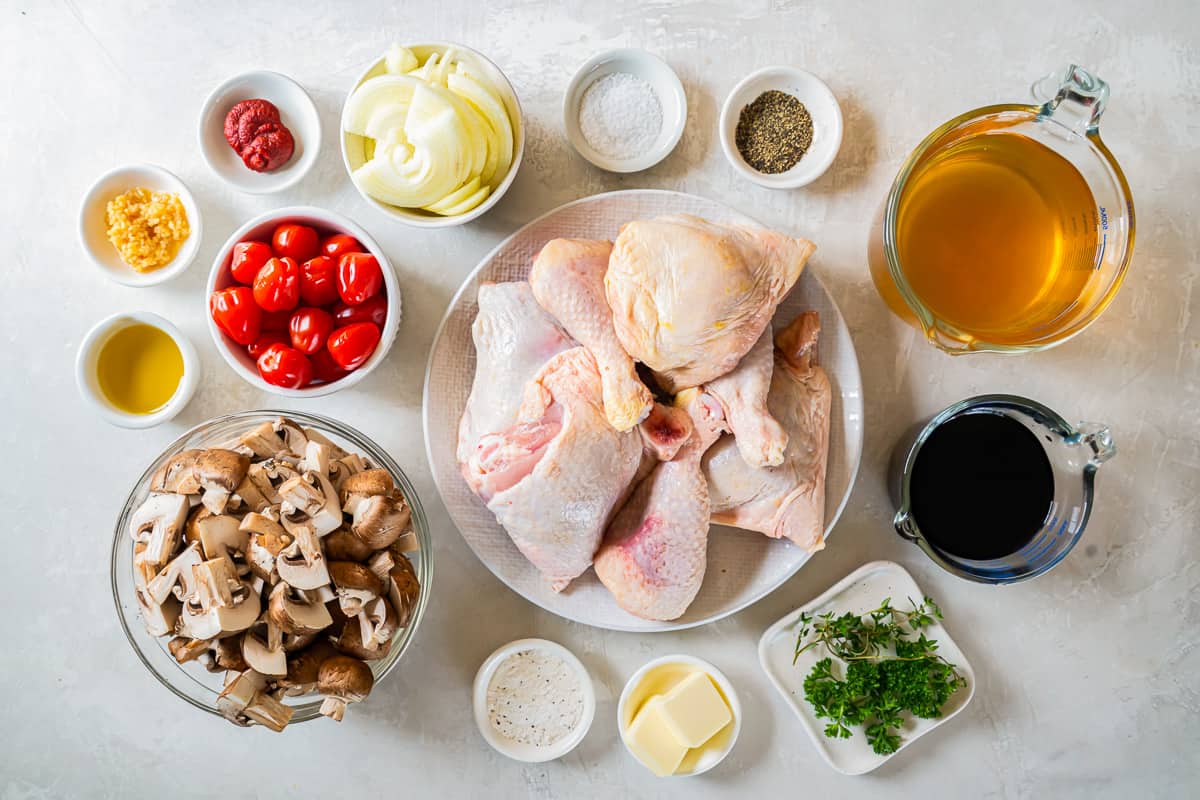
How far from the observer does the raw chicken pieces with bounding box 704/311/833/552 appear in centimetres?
166

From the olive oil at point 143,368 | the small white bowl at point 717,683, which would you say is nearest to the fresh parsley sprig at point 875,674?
the small white bowl at point 717,683

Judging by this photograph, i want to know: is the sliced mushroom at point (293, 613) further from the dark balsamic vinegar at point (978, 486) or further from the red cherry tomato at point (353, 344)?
the dark balsamic vinegar at point (978, 486)

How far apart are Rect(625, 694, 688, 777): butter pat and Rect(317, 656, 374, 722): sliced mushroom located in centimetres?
62

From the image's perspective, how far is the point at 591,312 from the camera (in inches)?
61.4

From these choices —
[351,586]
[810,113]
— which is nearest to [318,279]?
[351,586]

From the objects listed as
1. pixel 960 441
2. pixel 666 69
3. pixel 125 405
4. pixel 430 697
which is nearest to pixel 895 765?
pixel 960 441

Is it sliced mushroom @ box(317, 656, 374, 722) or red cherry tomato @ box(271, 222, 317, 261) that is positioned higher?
red cherry tomato @ box(271, 222, 317, 261)

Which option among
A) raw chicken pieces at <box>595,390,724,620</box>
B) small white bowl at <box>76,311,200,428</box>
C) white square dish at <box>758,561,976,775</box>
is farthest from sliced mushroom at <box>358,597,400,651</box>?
white square dish at <box>758,561,976,775</box>

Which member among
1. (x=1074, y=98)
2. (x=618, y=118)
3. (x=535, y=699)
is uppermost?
(x=618, y=118)

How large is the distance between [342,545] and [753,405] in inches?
31.0

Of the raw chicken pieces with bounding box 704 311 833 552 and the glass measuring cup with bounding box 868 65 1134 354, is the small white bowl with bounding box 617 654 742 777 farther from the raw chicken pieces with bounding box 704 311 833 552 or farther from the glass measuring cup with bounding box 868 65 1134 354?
the glass measuring cup with bounding box 868 65 1134 354

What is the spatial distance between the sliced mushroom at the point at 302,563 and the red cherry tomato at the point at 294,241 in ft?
2.00

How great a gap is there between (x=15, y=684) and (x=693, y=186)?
6.30 feet

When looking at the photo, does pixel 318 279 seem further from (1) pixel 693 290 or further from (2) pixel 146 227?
(1) pixel 693 290
